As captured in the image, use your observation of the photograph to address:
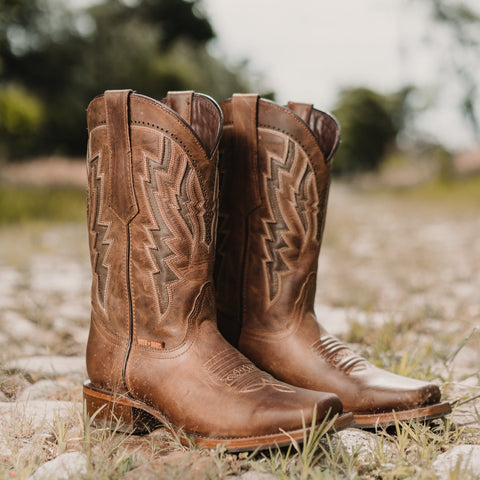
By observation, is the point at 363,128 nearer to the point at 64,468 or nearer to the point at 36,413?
the point at 36,413

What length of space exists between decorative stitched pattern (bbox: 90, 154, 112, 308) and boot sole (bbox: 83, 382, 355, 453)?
8.8 inches

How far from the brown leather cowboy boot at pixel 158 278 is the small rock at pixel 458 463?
8.8 inches

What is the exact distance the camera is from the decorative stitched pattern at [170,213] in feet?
4.08

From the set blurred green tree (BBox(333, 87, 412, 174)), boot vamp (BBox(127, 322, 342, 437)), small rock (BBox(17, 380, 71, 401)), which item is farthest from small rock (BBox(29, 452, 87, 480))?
blurred green tree (BBox(333, 87, 412, 174))

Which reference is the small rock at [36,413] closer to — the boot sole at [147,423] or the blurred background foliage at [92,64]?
the boot sole at [147,423]

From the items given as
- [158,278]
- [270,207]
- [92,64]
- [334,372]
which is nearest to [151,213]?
[158,278]

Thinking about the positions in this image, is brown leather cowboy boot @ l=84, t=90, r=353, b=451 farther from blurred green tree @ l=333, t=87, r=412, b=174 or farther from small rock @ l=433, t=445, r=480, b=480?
blurred green tree @ l=333, t=87, r=412, b=174

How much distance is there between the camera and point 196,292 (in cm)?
130

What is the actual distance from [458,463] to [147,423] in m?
0.67

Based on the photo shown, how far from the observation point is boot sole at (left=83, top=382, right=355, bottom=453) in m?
1.11

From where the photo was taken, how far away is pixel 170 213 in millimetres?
1257

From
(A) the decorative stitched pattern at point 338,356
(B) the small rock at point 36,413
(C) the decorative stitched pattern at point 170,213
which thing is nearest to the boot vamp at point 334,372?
(A) the decorative stitched pattern at point 338,356

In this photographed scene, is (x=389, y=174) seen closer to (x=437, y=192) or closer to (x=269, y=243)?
(x=437, y=192)

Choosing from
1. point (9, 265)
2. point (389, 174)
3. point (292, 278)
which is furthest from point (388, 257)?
point (389, 174)
